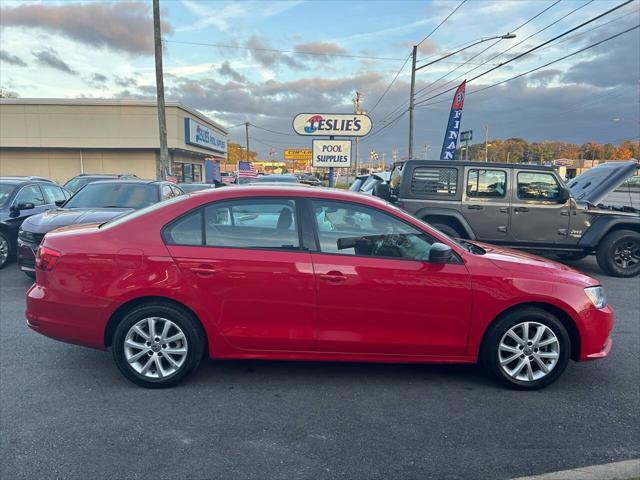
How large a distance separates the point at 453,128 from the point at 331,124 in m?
8.79

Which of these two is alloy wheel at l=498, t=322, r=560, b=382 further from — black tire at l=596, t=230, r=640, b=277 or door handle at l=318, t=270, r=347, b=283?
black tire at l=596, t=230, r=640, b=277

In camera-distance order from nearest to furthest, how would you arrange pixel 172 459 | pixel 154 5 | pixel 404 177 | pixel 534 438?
pixel 172 459 → pixel 534 438 → pixel 404 177 → pixel 154 5

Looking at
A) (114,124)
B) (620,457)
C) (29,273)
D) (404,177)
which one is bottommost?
(620,457)

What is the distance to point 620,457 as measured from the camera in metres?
2.79

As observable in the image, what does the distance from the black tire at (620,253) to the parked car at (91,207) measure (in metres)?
8.18

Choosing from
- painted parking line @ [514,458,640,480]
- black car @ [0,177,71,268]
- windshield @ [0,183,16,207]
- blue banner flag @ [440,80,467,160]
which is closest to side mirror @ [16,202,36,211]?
black car @ [0,177,71,268]

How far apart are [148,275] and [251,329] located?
919 millimetres

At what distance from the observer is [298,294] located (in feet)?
11.2

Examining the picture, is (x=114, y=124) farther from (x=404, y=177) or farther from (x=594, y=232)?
(x=594, y=232)

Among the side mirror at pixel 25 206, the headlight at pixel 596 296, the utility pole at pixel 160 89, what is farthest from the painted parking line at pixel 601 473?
the utility pole at pixel 160 89

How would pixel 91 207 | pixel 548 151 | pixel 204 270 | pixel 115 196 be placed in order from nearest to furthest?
Answer: 1. pixel 204 270
2. pixel 91 207
3. pixel 115 196
4. pixel 548 151

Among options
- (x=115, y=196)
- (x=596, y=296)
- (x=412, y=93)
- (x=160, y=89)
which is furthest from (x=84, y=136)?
(x=596, y=296)

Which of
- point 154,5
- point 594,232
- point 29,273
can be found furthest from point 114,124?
point 594,232

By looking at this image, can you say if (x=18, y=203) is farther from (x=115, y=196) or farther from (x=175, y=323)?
(x=175, y=323)
